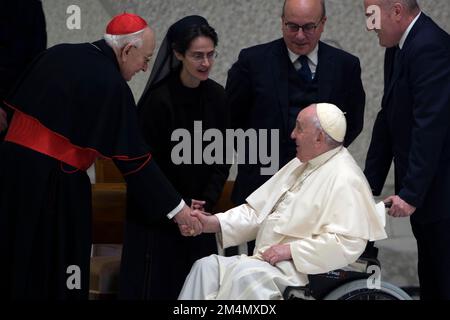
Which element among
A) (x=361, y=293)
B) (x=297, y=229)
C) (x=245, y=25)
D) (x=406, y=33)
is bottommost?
(x=361, y=293)

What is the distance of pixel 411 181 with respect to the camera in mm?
4648

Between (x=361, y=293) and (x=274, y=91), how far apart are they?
1.29 m

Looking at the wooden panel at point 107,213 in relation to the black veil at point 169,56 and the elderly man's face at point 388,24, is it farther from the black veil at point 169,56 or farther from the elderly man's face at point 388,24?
the elderly man's face at point 388,24

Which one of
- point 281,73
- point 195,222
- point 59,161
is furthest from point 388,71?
point 59,161

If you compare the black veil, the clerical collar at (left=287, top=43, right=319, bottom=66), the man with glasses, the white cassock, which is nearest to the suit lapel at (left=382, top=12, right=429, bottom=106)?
the man with glasses

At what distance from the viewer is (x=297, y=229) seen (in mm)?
4512

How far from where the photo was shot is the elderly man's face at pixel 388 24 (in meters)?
4.82

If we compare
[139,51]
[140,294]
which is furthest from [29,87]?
[140,294]

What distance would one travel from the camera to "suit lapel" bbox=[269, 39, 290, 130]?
5105mm

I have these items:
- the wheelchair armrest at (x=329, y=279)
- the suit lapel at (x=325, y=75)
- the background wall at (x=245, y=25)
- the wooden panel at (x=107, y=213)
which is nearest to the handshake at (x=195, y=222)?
the wheelchair armrest at (x=329, y=279)

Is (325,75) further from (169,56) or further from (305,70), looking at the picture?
(169,56)

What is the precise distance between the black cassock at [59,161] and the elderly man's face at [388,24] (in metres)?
1.27

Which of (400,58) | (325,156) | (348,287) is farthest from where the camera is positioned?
(400,58)

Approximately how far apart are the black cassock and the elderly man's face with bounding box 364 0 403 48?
127 centimetres
